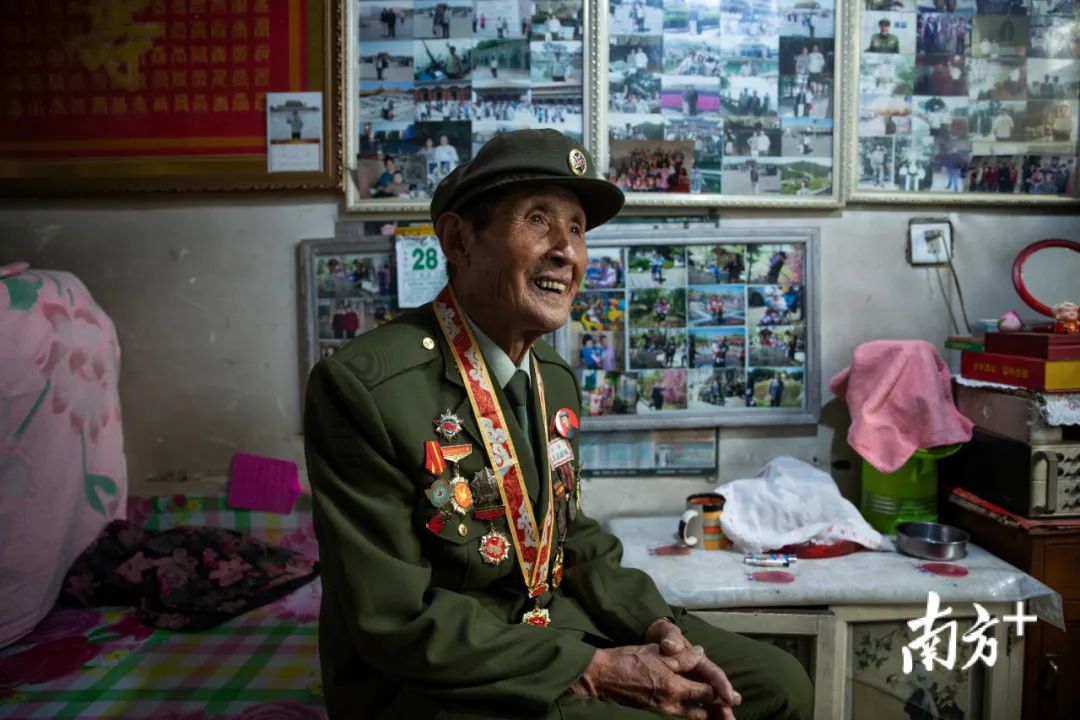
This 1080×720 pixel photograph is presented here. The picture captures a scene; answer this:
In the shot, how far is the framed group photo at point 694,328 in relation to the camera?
251 centimetres

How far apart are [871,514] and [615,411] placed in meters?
0.92

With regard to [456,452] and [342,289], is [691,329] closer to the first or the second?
[342,289]

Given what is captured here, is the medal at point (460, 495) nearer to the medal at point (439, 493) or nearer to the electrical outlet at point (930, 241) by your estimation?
the medal at point (439, 493)

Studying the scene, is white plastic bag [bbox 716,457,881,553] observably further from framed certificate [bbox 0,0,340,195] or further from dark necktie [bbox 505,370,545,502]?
framed certificate [bbox 0,0,340,195]

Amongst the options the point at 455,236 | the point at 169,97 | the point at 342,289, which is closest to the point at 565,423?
the point at 455,236

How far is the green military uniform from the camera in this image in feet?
3.98

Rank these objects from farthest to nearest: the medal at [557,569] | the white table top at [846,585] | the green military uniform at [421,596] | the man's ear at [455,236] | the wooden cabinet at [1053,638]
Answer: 1. the wooden cabinet at [1053,638]
2. the white table top at [846,585]
3. the medal at [557,569]
4. the man's ear at [455,236]
5. the green military uniform at [421,596]

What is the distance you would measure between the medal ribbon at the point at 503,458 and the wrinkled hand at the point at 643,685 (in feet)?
0.71

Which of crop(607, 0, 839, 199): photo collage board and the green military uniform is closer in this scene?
the green military uniform

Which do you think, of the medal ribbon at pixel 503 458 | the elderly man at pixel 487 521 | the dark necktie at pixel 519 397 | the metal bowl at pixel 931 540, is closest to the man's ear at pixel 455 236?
the elderly man at pixel 487 521

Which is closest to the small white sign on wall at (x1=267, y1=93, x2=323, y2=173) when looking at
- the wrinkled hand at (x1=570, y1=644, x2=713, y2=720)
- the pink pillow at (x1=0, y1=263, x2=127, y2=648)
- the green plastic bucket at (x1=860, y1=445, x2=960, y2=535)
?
the pink pillow at (x1=0, y1=263, x2=127, y2=648)

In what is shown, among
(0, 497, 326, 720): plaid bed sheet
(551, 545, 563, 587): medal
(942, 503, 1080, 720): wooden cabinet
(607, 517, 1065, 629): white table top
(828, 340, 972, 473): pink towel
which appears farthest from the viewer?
(828, 340, 972, 473): pink towel

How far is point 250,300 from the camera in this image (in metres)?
2.54

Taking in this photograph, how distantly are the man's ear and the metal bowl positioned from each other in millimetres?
1596
